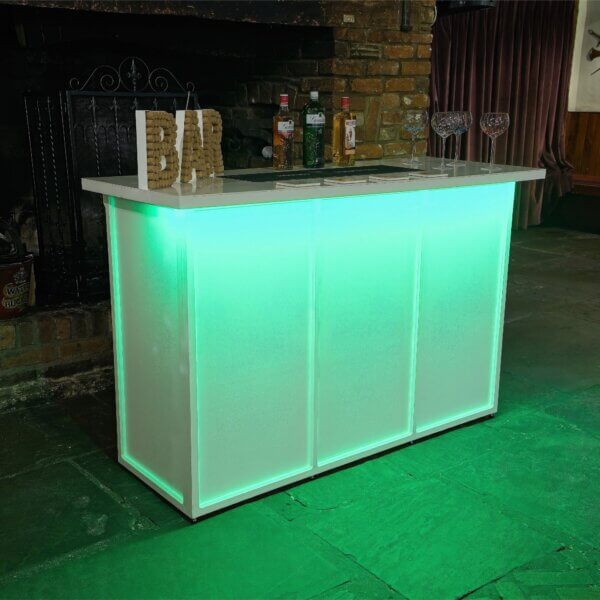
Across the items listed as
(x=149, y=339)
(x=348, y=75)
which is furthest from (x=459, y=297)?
(x=348, y=75)

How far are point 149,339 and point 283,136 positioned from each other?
897mm

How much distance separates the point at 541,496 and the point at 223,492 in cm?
97

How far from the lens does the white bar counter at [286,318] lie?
6.70 feet

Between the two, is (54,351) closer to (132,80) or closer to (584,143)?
(132,80)

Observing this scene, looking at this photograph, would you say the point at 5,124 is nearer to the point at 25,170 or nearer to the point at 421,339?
the point at 25,170

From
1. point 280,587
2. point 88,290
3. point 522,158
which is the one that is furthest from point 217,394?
point 522,158

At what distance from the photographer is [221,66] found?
142 inches

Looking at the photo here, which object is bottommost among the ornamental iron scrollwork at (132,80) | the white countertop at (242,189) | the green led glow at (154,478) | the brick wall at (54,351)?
the green led glow at (154,478)

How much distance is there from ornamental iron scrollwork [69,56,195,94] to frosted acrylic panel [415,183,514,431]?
1.48 m

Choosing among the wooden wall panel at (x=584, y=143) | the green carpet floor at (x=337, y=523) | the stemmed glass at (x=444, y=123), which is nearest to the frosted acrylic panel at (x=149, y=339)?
the green carpet floor at (x=337, y=523)

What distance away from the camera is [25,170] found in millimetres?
3242

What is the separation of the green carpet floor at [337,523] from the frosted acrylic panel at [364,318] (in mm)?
164

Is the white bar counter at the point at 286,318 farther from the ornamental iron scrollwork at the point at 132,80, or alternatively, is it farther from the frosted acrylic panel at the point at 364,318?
the ornamental iron scrollwork at the point at 132,80

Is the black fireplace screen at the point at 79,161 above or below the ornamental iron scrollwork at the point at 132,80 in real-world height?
below
